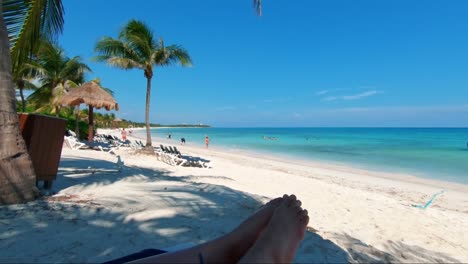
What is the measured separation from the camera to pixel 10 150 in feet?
10.2

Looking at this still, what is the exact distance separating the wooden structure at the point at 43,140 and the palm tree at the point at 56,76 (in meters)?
15.3

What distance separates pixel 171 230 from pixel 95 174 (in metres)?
3.51

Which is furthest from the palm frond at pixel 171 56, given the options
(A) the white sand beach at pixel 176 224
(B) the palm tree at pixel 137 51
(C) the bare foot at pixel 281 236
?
(C) the bare foot at pixel 281 236

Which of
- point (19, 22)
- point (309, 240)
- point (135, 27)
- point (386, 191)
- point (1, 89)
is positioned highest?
point (135, 27)

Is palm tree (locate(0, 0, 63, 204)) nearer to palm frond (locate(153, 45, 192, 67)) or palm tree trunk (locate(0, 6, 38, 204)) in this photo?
palm tree trunk (locate(0, 6, 38, 204))

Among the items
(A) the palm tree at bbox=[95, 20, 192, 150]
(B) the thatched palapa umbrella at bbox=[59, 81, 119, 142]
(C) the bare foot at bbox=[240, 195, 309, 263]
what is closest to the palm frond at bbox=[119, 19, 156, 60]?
(A) the palm tree at bbox=[95, 20, 192, 150]

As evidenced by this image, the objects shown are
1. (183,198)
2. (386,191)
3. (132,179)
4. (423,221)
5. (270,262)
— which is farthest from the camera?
(386,191)

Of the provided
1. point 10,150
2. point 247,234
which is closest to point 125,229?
point 10,150

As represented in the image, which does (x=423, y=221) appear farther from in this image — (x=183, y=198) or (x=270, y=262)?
(x=270, y=262)

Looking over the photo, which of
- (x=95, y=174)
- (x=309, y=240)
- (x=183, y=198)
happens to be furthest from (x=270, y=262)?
(x=95, y=174)

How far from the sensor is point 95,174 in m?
5.64

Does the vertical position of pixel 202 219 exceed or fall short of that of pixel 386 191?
it exceeds it

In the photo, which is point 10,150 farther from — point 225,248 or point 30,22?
point 225,248

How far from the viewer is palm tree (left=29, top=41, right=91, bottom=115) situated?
17.3 meters
